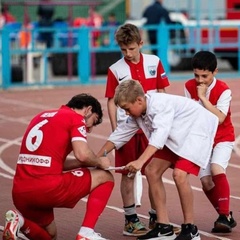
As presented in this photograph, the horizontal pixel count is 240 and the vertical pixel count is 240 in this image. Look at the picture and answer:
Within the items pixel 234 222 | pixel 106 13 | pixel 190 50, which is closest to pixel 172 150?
pixel 234 222

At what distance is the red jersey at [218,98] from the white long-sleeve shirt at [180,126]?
56 centimetres

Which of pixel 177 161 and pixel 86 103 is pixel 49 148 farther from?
pixel 177 161

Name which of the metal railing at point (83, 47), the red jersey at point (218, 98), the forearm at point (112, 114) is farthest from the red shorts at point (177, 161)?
the metal railing at point (83, 47)

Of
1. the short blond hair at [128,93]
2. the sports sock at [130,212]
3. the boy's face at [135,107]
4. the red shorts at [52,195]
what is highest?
the short blond hair at [128,93]

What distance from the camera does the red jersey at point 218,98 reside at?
31.1 feet

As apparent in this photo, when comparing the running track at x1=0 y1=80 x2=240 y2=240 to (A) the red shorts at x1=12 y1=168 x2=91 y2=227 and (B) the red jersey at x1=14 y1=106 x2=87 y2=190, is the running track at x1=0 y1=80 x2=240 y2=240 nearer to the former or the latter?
(A) the red shorts at x1=12 y1=168 x2=91 y2=227

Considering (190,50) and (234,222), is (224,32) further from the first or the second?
(234,222)

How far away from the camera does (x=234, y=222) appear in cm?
946

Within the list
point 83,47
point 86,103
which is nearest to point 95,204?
point 86,103

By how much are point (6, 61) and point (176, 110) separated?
17.2 metres

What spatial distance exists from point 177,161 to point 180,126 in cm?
32

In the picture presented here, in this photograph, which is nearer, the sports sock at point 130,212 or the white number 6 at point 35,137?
the white number 6 at point 35,137

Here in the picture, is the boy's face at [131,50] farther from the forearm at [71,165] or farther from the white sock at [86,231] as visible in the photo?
the white sock at [86,231]

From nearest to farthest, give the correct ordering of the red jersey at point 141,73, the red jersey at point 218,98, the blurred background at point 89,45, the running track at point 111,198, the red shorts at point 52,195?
the red shorts at point 52,195 < the red jersey at point 218,98 < the running track at point 111,198 < the red jersey at point 141,73 < the blurred background at point 89,45
